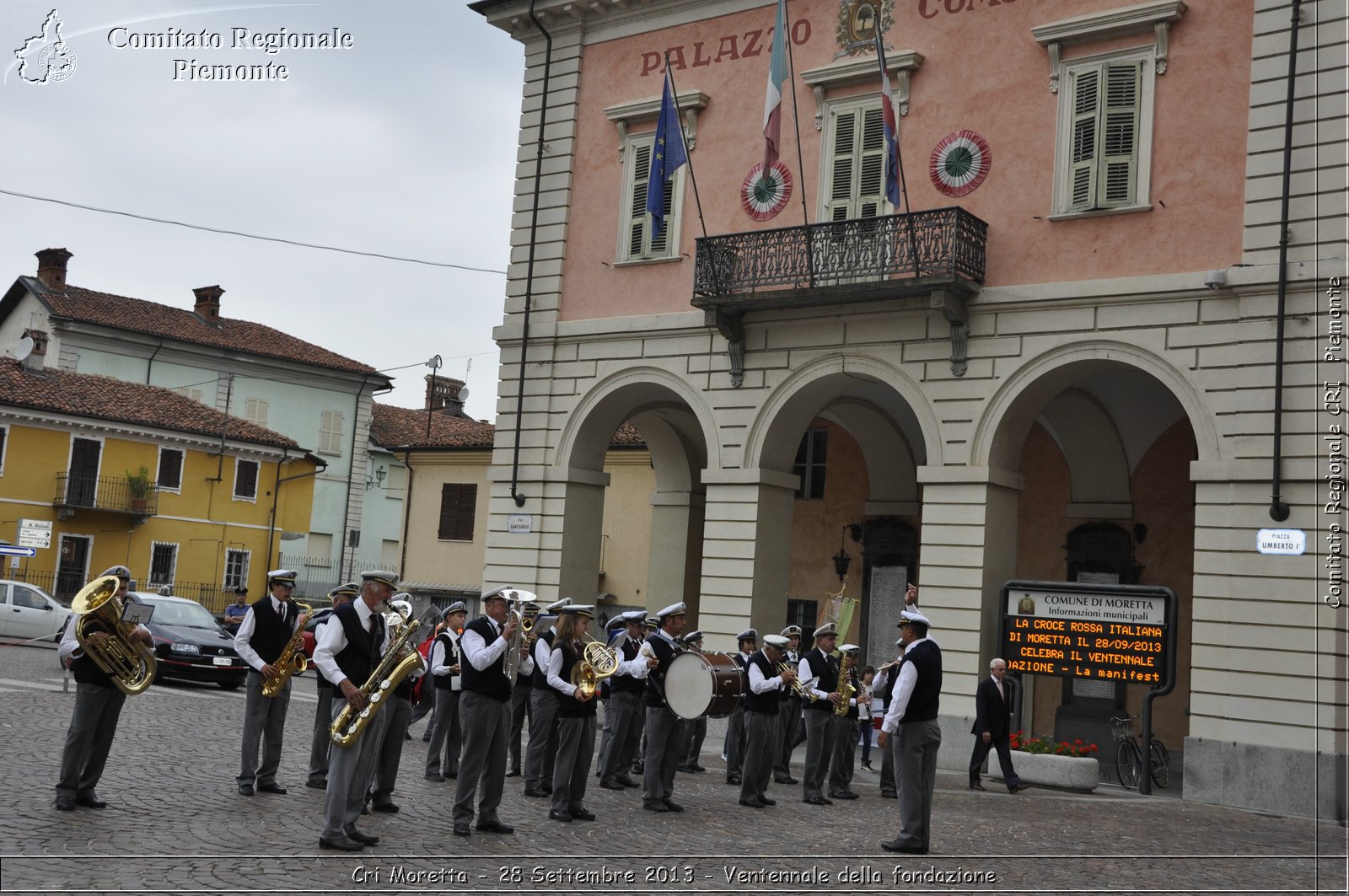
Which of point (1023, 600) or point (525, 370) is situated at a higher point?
point (525, 370)

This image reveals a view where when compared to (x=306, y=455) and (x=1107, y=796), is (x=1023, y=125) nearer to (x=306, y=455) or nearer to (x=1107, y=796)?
(x=1107, y=796)

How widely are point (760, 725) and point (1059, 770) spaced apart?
16.1 feet

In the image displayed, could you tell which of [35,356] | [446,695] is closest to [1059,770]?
[446,695]

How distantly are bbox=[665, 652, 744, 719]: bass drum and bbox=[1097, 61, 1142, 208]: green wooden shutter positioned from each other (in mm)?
8766

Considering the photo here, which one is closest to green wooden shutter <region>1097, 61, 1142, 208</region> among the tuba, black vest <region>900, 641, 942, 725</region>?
black vest <region>900, 641, 942, 725</region>

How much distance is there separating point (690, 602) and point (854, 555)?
3431mm

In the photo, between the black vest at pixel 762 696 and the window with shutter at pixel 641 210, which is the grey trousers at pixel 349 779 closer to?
the black vest at pixel 762 696

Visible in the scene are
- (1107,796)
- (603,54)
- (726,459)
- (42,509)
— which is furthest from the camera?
(42,509)

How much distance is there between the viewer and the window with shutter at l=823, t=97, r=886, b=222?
20203mm

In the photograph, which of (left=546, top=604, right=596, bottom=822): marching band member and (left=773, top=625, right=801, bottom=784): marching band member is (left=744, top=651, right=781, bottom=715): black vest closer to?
(left=773, top=625, right=801, bottom=784): marching band member

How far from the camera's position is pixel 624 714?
558 inches

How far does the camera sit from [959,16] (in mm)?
19594

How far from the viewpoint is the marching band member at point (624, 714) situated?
557 inches

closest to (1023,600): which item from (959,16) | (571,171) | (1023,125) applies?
(1023,125)
